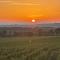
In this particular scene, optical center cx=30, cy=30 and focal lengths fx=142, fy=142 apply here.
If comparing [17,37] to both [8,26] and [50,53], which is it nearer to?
[8,26]

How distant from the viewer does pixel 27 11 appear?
4.88ft

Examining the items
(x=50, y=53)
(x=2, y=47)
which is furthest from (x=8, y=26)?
(x=50, y=53)

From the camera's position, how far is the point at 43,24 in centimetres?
144

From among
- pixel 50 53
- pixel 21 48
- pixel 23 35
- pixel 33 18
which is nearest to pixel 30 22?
pixel 33 18

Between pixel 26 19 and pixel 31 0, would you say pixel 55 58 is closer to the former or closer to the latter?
pixel 26 19

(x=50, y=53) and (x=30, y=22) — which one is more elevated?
(x=30, y=22)

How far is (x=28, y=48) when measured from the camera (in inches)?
60.0

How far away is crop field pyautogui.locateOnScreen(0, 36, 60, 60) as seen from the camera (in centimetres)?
149

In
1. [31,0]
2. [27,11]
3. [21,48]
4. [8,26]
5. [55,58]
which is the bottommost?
[55,58]

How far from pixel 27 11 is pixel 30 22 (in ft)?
0.45

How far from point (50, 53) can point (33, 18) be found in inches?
16.8

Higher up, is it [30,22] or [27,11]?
[27,11]

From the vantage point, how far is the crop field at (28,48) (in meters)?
1.49

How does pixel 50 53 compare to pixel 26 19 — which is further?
pixel 50 53
